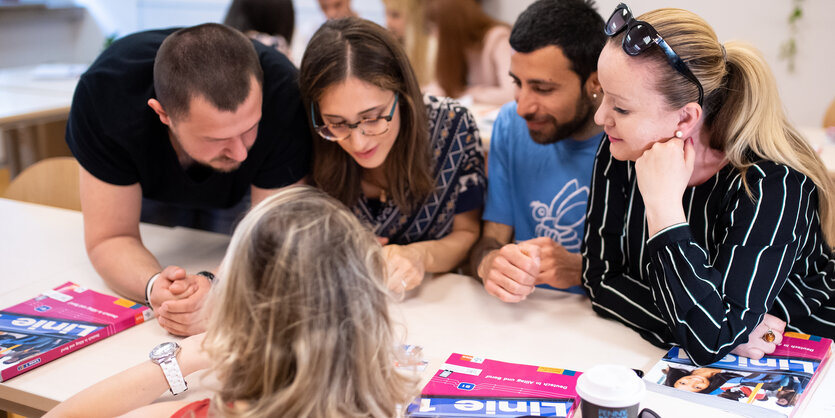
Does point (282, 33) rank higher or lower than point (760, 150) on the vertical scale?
lower

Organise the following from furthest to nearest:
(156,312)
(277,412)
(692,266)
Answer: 1. (156,312)
2. (692,266)
3. (277,412)

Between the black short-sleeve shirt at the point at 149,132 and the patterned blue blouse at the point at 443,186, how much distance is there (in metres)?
0.27

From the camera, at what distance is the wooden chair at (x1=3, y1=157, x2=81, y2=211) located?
2572 mm

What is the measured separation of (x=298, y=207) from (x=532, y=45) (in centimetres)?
114

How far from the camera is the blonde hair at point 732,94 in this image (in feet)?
4.64

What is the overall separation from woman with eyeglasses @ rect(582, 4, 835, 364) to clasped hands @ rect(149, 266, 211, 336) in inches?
37.5

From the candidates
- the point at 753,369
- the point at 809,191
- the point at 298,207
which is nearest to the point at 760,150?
the point at 809,191

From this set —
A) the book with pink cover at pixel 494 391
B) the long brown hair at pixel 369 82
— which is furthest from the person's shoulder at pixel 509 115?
the book with pink cover at pixel 494 391

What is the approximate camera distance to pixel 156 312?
5.41 ft

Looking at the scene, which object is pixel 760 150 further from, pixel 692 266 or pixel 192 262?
pixel 192 262

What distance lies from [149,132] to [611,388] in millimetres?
1355

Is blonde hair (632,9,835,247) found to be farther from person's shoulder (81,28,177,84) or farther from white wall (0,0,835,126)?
white wall (0,0,835,126)

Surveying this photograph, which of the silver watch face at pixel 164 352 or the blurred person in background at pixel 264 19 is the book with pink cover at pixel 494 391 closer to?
the silver watch face at pixel 164 352

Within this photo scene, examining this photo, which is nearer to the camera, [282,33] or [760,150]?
[760,150]
